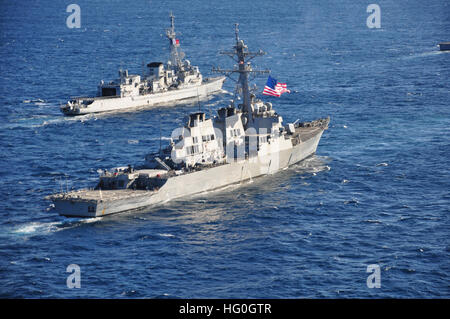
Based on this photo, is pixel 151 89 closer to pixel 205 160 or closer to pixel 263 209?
pixel 205 160

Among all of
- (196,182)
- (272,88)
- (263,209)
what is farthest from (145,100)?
(263,209)

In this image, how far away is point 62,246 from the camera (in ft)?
176

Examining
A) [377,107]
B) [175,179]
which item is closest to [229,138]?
[175,179]

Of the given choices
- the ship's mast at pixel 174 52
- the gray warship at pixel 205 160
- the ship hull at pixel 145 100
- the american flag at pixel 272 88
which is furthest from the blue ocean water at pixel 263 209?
the ship's mast at pixel 174 52

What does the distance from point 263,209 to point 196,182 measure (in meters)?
6.80

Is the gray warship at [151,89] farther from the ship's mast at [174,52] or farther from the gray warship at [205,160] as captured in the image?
the gray warship at [205,160]

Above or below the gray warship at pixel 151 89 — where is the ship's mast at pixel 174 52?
above

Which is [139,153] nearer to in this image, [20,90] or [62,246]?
[62,246]

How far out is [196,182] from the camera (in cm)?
6462

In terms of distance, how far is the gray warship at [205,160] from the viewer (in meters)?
59.8

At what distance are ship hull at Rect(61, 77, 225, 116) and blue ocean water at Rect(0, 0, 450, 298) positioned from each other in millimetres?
2420

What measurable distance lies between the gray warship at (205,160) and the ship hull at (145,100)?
26.6 m

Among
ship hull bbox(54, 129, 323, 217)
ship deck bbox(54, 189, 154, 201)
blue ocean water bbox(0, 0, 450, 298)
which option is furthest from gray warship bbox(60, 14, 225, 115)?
ship deck bbox(54, 189, 154, 201)
